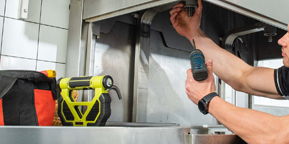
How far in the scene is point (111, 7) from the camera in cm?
124

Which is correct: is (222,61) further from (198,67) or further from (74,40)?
(74,40)

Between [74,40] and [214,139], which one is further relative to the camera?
[74,40]

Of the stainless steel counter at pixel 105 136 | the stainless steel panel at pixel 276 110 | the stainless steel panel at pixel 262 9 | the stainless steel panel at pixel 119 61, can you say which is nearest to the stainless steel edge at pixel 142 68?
the stainless steel panel at pixel 119 61

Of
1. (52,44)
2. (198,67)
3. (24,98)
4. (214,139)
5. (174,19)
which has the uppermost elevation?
(174,19)

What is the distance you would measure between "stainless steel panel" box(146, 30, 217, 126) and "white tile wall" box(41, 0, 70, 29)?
49 cm

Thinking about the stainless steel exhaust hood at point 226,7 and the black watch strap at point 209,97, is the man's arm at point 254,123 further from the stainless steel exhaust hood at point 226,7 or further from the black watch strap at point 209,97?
the stainless steel exhaust hood at point 226,7

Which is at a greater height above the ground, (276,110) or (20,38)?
(20,38)

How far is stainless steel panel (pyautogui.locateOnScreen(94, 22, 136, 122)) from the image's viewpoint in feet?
4.75

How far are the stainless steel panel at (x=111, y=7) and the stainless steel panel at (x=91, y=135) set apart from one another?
483mm

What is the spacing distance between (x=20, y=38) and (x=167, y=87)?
840 mm

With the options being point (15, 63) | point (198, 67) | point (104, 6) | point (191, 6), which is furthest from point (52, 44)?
point (198, 67)

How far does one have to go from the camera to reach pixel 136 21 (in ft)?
5.18

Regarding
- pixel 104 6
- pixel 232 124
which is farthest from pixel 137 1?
pixel 232 124

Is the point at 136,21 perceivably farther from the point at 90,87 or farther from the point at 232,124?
the point at 232,124
